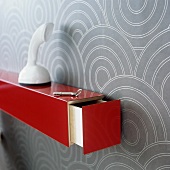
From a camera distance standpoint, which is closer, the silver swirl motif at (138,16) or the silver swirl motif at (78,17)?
the silver swirl motif at (138,16)

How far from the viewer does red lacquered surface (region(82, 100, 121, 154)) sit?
850mm

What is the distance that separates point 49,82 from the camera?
1.17 m

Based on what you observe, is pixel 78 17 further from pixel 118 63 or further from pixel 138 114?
pixel 138 114

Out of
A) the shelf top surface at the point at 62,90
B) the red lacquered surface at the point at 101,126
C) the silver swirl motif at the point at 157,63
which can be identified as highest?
the silver swirl motif at the point at 157,63

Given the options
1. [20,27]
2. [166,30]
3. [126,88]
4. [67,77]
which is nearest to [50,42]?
[67,77]

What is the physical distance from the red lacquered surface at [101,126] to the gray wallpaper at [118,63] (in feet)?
0.12

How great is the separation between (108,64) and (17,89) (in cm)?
43

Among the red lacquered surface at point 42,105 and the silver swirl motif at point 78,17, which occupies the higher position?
the silver swirl motif at point 78,17

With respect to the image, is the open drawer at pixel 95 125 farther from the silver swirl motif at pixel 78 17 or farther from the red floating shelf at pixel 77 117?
the silver swirl motif at pixel 78 17

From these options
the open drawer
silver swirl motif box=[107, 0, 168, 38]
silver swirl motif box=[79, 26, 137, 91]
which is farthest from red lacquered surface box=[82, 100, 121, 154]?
silver swirl motif box=[107, 0, 168, 38]

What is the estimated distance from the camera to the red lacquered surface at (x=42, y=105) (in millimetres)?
910

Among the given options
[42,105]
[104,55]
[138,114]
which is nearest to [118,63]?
[104,55]

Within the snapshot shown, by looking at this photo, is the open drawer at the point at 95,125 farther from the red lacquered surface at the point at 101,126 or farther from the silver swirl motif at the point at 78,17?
the silver swirl motif at the point at 78,17

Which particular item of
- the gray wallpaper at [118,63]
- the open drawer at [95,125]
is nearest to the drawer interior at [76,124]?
the open drawer at [95,125]
